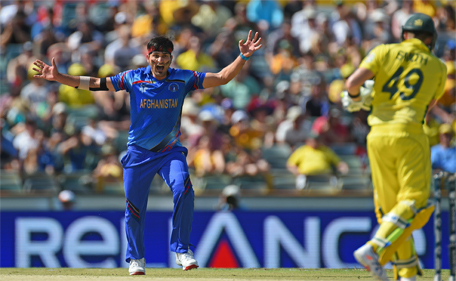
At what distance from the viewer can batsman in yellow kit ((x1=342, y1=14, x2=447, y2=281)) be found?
594 centimetres

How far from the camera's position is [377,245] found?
19.1 feet

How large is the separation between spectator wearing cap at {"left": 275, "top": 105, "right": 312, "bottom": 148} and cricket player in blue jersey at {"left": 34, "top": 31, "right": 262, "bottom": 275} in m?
6.24

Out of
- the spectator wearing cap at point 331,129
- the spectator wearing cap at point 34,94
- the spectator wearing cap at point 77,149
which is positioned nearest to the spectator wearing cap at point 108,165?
the spectator wearing cap at point 77,149

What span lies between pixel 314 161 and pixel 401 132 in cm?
658

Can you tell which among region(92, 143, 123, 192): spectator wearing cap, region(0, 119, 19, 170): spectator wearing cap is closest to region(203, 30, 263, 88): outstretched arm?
region(92, 143, 123, 192): spectator wearing cap

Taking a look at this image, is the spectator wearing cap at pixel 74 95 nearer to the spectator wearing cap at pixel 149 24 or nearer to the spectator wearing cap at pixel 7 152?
the spectator wearing cap at pixel 7 152

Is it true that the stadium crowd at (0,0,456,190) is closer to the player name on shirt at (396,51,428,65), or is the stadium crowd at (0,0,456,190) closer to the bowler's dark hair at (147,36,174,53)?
the bowler's dark hair at (147,36,174,53)

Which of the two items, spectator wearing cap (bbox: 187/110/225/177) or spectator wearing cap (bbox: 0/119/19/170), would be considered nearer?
spectator wearing cap (bbox: 187/110/225/177)

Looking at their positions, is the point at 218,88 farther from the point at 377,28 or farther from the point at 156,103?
the point at 156,103

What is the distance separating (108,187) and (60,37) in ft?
17.4

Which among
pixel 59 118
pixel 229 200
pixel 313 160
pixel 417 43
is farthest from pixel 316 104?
pixel 417 43

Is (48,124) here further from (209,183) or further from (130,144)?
(130,144)

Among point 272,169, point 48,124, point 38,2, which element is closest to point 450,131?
point 272,169

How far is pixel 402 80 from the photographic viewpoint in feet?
20.0
